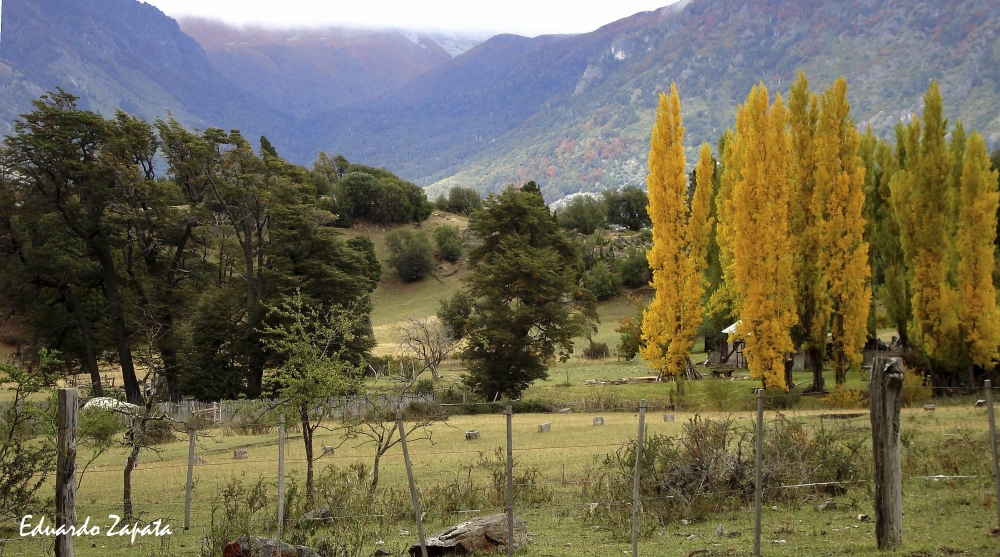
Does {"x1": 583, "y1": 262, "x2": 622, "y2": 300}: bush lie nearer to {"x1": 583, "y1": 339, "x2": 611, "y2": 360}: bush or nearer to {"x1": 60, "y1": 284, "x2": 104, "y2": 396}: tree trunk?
{"x1": 583, "y1": 339, "x2": 611, "y2": 360}: bush

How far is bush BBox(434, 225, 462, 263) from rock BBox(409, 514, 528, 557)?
88.6 metres

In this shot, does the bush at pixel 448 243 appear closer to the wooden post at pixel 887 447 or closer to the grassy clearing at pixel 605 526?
the grassy clearing at pixel 605 526

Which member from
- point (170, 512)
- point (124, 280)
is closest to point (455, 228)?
point (124, 280)

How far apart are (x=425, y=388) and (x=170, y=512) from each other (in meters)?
25.1

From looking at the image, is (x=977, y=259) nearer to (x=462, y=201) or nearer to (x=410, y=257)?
(x=410, y=257)

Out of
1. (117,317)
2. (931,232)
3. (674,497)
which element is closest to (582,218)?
(117,317)

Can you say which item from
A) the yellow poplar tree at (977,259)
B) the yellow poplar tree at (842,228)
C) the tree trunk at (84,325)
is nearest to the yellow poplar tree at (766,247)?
the yellow poplar tree at (842,228)

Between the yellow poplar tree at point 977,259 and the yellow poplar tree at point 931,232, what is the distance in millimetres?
497

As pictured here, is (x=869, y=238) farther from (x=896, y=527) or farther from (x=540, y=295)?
(x=896, y=527)

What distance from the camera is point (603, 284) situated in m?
79.4

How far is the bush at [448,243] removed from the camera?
327ft

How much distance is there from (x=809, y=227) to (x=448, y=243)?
6878cm

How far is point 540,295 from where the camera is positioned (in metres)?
40.0

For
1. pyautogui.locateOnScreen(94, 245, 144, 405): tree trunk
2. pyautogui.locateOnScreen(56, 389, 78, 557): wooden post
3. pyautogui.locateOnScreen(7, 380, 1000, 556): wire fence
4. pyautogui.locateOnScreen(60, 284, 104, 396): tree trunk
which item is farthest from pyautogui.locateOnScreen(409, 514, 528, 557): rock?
pyautogui.locateOnScreen(60, 284, 104, 396): tree trunk
